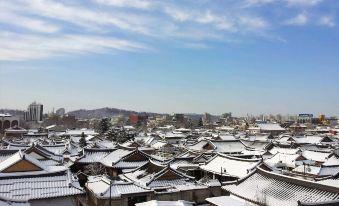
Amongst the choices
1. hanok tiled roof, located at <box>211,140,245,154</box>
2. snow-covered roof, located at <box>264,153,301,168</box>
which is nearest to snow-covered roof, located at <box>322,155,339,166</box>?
snow-covered roof, located at <box>264,153,301,168</box>

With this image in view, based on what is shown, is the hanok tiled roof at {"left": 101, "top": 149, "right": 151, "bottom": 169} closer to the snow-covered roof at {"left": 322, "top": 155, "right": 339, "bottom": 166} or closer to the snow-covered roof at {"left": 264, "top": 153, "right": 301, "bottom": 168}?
the snow-covered roof at {"left": 264, "top": 153, "right": 301, "bottom": 168}

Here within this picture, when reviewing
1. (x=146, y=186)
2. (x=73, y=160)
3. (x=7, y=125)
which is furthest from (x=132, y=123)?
(x=146, y=186)

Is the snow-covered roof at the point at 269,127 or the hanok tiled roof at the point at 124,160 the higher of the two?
the snow-covered roof at the point at 269,127

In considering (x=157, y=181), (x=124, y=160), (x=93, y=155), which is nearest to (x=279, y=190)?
(x=157, y=181)

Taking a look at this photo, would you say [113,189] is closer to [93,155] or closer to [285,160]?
[93,155]

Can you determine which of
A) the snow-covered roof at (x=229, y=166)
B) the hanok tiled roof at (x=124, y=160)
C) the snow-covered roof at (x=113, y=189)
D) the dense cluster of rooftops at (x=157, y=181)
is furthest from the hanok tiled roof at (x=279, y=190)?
the hanok tiled roof at (x=124, y=160)

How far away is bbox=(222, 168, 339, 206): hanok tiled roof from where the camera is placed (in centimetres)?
1869

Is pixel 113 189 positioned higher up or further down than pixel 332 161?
further down

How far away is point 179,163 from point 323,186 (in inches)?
931

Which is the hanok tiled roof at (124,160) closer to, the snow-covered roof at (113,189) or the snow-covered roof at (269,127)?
the snow-covered roof at (113,189)

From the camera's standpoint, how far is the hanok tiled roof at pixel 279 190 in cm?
1869

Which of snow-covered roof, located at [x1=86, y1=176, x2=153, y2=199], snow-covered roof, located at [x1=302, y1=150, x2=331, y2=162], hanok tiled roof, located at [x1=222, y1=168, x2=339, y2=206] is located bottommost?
snow-covered roof, located at [x1=86, y1=176, x2=153, y2=199]

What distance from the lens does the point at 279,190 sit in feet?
69.4

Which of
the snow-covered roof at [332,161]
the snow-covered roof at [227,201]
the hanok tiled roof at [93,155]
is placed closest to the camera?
the snow-covered roof at [227,201]
